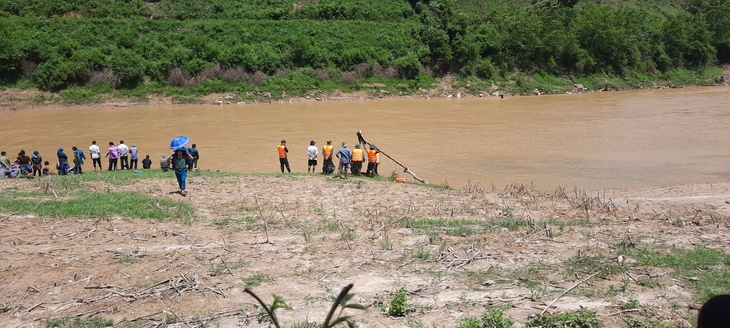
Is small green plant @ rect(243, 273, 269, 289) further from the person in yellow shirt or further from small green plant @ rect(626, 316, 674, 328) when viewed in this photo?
the person in yellow shirt

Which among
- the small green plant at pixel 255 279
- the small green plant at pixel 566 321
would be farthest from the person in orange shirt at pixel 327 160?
the small green plant at pixel 566 321

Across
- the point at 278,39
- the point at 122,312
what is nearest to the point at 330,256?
the point at 122,312

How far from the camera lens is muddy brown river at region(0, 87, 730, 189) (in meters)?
20.4

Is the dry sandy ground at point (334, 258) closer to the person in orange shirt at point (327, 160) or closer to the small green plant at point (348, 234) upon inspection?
the small green plant at point (348, 234)

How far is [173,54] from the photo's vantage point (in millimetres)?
45656

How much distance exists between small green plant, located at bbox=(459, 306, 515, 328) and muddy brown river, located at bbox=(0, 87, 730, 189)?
11658 mm

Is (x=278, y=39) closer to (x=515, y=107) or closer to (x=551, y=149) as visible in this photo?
(x=515, y=107)

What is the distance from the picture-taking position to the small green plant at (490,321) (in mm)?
6055

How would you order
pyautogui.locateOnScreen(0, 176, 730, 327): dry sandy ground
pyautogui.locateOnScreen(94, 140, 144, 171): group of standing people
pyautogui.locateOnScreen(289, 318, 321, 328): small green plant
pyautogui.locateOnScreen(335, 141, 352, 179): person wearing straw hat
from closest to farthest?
pyautogui.locateOnScreen(289, 318, 321, 328): small green plant < pyautogui.locateOnScreen(0, 176, 730, 327): dry sandy ground < pyautogui.locateOnScreen(335, 141, 352, 179): person wearing straw hat < pyautogui.locateOnScreen(94, 140, 144, 171): group of standing people

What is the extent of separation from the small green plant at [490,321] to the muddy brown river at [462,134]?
11658 millimetres

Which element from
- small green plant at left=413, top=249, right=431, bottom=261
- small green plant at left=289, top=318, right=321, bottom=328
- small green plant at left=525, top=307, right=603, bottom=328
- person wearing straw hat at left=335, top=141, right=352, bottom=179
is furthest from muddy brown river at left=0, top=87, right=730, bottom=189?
small green plant at left=289, top=318, right=321, bottom=328

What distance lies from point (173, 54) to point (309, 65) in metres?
11.9

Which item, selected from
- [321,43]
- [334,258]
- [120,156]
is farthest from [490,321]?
[321,43]

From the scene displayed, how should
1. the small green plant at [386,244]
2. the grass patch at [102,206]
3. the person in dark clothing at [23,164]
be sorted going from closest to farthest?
1. the small green plant at [386,244]
2. the grass patch at [102,206]
3. the person in dark clothing at [23,164]
